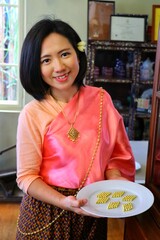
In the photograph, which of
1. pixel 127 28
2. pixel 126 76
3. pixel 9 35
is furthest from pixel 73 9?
pixel 126 76

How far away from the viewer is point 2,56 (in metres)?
3.10

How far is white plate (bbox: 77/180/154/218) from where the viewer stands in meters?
0.78

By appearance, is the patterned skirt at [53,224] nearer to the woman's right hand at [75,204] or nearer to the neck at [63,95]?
the woman's right hand at [75,204]

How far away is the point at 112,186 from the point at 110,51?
225 centimetres

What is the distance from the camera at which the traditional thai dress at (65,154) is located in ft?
3.00

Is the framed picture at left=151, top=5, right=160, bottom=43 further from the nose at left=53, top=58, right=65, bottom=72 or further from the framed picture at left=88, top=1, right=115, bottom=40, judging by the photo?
the nose at left=53, top=58, right=65, bottom=72

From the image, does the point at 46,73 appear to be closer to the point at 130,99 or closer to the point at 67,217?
the point at 67,217

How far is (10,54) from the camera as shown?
3.10 metres

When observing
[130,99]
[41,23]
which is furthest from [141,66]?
[41,23]

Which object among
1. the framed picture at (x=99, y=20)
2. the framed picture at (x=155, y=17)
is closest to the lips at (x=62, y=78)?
the framed picture at (x=99, y=20)

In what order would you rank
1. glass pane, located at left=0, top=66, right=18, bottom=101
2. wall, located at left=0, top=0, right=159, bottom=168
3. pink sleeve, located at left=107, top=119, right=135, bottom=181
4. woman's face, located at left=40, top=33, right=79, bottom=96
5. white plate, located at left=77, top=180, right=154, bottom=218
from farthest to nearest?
glass pane, located at left=0, top=66, right=18, bottom=101 < wall, located at left=0, top=0, right=159, bottom=168 < pink sleeve, located at left=107, top=119, right=135, bottom=181 < woman's face, located at left=40, top=33, right=79, bottom=96 < white plate, located at left=77, top=180, right=154, bottom=218

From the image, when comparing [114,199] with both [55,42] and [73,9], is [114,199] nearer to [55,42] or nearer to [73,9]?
[55,42]

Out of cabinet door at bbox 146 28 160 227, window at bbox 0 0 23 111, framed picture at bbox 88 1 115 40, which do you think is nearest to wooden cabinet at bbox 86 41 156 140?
framed picture at bbox 88 1 115 40

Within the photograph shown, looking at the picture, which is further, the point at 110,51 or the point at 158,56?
the point at 110,51
